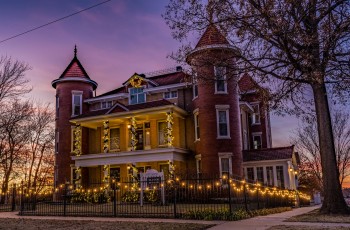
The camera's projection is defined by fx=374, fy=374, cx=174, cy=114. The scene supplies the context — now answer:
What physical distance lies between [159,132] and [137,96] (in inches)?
164

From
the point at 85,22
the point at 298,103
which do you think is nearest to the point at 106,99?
the point at 85,22

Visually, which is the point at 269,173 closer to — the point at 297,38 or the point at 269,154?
the point at 269,154

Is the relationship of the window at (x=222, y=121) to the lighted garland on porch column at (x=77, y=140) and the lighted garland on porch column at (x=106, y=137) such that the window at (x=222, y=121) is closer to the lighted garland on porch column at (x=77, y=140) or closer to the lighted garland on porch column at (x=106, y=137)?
the lighted garland on porch column at (x=106, y=137)

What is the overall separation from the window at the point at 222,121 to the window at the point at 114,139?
8.74 meters

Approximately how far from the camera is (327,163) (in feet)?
51.5

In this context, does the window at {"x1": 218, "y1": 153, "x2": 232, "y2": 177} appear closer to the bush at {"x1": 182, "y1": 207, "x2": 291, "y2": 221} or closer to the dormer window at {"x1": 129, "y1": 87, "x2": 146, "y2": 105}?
the dormer window at {"x1": 129, "y1": 87, "x2": 146, "y2": 105}

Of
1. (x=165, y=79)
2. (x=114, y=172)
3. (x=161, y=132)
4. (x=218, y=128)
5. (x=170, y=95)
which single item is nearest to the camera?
(x=218, y=128)

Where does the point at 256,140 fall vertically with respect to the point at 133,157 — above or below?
above

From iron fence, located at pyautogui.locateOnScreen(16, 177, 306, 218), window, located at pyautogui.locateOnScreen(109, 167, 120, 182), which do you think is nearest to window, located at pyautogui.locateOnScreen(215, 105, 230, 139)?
iron fence, located at pyautogui.locateOnScreen(16, 177, 306, 218)

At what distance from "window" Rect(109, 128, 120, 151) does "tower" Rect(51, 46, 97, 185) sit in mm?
4206

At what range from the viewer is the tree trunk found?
15.2 m

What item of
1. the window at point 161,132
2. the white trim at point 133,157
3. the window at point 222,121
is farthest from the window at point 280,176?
the window at point 161,132

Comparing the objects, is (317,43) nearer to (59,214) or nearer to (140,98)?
(59,214)

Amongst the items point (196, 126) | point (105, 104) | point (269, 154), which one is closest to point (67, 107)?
point (105, 104)
